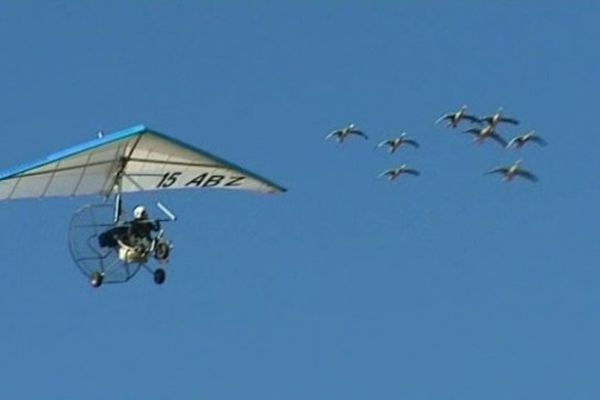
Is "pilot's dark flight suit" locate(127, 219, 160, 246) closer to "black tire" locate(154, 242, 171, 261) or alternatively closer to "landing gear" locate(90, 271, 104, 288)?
"black tire" locate(154, 242, 171, 261)

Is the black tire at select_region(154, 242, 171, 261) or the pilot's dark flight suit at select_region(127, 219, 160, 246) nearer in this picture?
the black tire at select_region(154, 242, 171, 261)

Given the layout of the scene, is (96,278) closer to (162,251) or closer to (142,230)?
(142,230)

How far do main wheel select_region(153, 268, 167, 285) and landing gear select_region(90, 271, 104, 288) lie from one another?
88.1 inches

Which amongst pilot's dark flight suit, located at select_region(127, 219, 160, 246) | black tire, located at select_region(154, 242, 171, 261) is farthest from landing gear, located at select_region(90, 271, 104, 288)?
black tire, located at select_region(154, 242, 171, 261)

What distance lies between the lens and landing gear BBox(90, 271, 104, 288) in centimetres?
8219

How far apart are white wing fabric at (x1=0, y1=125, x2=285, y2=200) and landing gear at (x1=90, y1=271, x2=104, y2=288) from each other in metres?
3.33

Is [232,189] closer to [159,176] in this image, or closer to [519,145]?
[159,176]

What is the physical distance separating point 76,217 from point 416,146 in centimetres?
3311

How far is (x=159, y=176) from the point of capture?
283ft

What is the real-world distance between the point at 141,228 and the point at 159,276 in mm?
1830

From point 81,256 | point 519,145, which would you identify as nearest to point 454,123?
point 519,145

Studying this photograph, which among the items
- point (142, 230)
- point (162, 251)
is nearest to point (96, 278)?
point (142, 230)

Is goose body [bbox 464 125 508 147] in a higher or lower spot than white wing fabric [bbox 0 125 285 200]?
higher

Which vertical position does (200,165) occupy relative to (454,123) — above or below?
below
